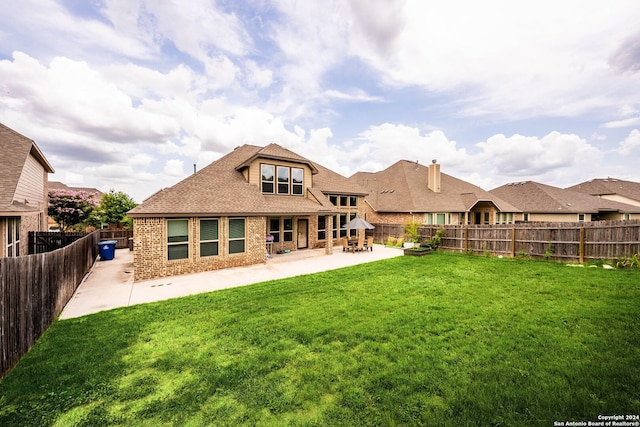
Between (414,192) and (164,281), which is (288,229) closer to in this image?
A: (164,281)

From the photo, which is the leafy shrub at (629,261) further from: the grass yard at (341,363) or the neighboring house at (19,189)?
the neighboring house at (19,189)

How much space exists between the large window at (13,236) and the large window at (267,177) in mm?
10008

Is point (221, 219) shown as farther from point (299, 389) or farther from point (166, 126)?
point (166, 126)

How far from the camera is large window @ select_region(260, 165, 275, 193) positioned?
15.2 metres

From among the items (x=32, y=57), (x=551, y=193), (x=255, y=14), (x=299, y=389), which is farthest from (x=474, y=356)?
(x=551, y=193)

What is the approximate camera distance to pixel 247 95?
19.3 meters

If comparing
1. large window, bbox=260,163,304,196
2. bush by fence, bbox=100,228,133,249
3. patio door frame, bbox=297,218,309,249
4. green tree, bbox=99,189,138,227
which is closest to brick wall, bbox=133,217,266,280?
large window, bbox=260,163,304,196

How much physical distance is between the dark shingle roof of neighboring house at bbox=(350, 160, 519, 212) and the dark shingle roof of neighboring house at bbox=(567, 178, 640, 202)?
21.5m

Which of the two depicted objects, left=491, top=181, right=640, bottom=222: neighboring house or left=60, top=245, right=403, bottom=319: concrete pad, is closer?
left=60, top=245, right=403, bottom=319: concrete pad

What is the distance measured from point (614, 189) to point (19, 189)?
62.4 metres

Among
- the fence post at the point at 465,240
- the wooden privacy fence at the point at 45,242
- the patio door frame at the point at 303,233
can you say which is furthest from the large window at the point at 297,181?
the wooden privacy fence at the point at 45,242

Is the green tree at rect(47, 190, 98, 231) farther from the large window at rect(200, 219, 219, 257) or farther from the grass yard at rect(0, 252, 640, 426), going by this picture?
the grass yard at rect(0, 252, 640, 426)

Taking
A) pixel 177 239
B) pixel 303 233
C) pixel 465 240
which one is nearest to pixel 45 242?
pixel 177 239

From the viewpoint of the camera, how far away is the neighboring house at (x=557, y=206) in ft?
91.3
